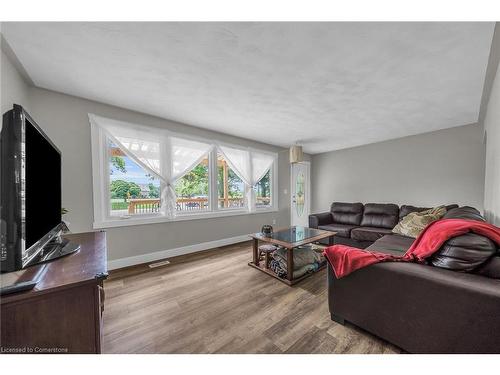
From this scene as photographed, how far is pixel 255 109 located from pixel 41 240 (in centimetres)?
246

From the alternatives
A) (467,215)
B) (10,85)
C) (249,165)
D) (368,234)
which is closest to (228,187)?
(249,165)

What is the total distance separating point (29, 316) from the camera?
0.78 meters

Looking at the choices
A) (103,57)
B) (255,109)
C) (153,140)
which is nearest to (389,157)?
(255,109)

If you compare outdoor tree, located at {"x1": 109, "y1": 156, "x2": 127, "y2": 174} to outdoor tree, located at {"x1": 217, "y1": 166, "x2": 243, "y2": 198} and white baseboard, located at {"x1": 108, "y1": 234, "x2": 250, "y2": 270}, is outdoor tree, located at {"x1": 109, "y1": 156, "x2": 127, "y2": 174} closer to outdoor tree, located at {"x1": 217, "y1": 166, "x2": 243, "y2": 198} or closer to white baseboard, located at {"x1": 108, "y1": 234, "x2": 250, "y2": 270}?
white baseboard, located at {"x1": 108, "y1": 234, "x2": 250, "y2": 270}

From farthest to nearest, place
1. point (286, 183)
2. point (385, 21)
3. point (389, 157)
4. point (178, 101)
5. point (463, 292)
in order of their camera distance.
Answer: point (286, 183), point (389, 157), point (178, 101), point (385, 21), point (463, 292)

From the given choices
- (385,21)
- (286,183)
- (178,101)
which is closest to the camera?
(385,21)

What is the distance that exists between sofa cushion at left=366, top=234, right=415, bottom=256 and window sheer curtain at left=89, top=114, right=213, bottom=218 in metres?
2.95

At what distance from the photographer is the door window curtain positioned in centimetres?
388

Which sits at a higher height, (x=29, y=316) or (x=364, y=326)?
(x=29, y=316)

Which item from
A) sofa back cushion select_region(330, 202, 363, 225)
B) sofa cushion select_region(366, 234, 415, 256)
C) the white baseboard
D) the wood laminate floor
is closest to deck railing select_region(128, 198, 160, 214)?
the white baseboard

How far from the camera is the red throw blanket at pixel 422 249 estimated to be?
44.6 inches

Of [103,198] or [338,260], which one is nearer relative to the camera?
[338,260]

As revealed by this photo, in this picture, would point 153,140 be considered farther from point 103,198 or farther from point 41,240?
point 41,240

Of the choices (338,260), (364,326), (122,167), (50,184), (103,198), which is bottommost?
(364,326)
